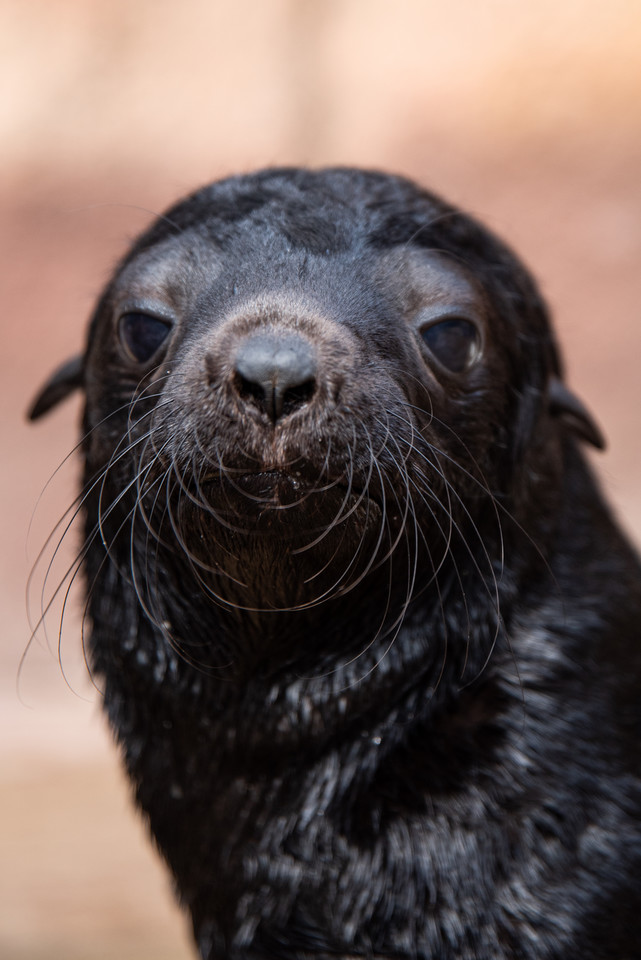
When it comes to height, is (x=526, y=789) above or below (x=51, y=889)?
above

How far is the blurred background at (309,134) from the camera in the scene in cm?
969

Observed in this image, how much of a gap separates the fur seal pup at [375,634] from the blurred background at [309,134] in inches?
231

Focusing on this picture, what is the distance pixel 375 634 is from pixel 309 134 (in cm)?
801

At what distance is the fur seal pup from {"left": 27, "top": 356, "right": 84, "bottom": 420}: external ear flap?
0.41 metres

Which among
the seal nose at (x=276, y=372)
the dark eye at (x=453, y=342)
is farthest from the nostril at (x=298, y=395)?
the dark eye at (x=453, y=342)

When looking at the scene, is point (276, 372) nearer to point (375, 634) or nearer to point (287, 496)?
point (287, 496)

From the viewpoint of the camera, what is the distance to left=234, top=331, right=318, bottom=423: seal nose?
94.6 inches

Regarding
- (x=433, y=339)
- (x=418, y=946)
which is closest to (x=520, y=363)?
(x=433, y=339)

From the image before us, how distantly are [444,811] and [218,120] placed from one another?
8413 millimetres

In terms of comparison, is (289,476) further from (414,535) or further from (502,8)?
(502,8)

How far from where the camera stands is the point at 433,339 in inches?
120

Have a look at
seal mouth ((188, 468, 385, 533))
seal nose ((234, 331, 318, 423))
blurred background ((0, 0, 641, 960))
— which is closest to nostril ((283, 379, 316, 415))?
seal nose ((234, 331, 318, 423))

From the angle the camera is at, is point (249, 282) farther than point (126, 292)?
No

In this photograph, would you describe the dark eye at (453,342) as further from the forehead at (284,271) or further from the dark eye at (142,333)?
the dark eye at (142,333)
